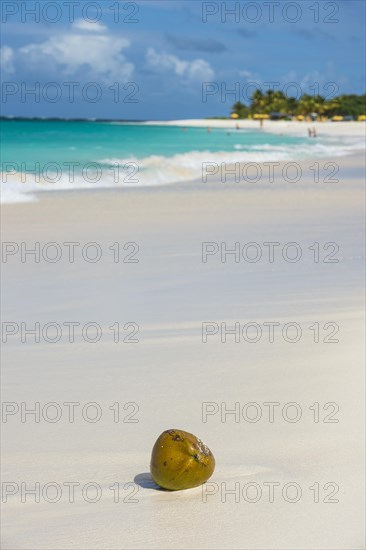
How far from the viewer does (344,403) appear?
514 cm

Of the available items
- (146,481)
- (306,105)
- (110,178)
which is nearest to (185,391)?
(146,481)

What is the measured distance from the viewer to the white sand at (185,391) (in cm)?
383

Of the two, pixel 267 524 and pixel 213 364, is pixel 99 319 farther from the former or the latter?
pixel 267 524

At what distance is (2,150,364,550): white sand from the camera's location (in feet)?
12.6

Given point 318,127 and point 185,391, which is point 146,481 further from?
point 318,127

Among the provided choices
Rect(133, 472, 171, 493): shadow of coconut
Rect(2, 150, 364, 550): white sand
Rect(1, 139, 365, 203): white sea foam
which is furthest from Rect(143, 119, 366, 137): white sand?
Rect(133, 472, 171, 493): shadow of coconut

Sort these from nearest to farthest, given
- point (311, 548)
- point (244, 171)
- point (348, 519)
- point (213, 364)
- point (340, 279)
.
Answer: point (311, 548), point (348, 519), point (213, 364), point (340, 279), point (244, 171)

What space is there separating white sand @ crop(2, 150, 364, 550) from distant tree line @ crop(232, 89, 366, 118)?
403 ft

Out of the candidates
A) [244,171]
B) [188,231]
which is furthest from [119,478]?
[244,171]

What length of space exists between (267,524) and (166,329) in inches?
124

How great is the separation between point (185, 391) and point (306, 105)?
13248 cm

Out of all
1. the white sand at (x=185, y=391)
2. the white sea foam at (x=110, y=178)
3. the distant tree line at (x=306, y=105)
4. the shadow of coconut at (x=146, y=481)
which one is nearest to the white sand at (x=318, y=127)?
the distant tree line at (x=306, y=105)

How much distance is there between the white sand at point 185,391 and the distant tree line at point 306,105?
123 metres

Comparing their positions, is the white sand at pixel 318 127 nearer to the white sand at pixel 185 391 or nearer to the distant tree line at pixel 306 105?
the distant tree line at pixel 306 105
